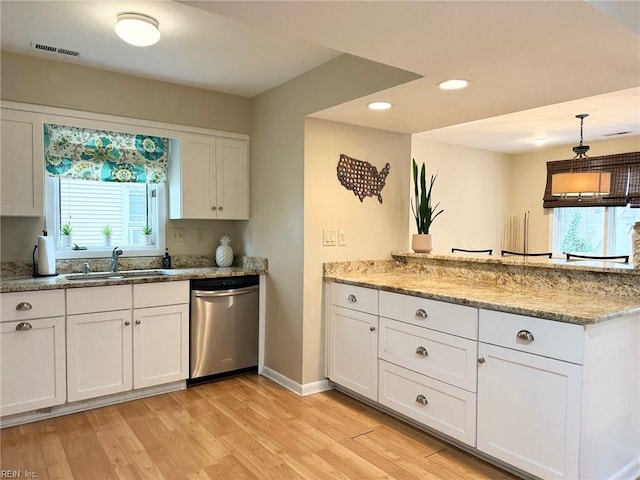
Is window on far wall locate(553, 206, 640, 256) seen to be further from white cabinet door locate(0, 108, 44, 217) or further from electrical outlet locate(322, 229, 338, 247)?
white cabinet door locate(0, 108, 44, 217)

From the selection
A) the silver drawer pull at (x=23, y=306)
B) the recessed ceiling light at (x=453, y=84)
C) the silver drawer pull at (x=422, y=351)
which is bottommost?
the silver drawer pull at (x=422, y=351)

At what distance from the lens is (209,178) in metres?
3.63

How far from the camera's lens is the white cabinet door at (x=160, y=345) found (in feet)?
10.0

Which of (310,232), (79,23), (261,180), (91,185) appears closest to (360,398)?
(310,232)

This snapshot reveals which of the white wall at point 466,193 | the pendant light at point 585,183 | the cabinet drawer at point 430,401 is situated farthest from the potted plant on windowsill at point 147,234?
the pendant light at point 585,183

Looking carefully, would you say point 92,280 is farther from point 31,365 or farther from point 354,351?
point 354,351

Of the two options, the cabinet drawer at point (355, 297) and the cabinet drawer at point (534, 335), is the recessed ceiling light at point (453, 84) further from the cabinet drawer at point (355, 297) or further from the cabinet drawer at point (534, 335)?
the cabinet drawer at point (355, 297)

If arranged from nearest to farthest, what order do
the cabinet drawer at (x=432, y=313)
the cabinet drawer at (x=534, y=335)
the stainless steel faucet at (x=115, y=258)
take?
the cabinet drawer at (x=534, y=335)
the cabinet drawer at (x=432, y=313)
the stainless steel faucet at (x=115, y=258)

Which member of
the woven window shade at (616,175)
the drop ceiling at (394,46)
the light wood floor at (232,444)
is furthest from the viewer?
the woven window shade at (616,175)

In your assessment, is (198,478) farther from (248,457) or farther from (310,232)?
(310,232)

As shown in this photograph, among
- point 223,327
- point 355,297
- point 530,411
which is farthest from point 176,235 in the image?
point 530,411

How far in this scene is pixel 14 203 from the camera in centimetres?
285

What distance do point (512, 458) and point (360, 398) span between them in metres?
1.19

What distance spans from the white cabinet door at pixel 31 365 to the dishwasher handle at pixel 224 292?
2.95 ft
